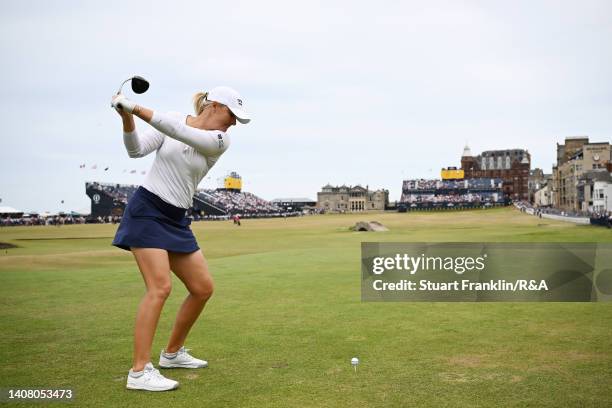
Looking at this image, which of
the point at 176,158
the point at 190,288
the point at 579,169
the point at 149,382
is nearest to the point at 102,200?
the point at 579,169

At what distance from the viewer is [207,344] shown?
24.3ft

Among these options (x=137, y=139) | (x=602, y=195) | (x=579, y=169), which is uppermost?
(x=579, y=169)

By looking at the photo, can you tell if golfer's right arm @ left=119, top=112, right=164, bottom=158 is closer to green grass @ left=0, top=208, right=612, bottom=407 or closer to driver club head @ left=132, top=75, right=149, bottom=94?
driver club head @ left=132, top=75, right=149, bottom=94

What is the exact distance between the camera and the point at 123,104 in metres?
5.24

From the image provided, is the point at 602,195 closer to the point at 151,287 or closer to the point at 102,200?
the point at 151,287

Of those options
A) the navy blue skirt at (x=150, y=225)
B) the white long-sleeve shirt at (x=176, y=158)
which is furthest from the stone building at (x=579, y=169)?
the navy blue skirt at (x=150, y=225)

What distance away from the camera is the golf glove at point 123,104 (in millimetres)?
5246

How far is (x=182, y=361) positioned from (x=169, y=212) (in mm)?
1747

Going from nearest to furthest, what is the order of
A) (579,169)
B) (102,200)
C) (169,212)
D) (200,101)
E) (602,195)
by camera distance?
(169,212) < (200,101) < (602,195) < (579,169) < (102,200)

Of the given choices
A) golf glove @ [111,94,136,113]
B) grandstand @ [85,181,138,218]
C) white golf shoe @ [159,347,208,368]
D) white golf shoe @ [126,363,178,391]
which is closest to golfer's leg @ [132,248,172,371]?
white golf shoe @ [126,363,178,391]

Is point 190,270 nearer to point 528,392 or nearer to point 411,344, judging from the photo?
point 411,344

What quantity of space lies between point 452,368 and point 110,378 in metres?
3.76

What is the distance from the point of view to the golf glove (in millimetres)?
5246

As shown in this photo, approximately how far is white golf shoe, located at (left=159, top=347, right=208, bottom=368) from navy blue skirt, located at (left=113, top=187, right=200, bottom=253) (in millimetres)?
1220
